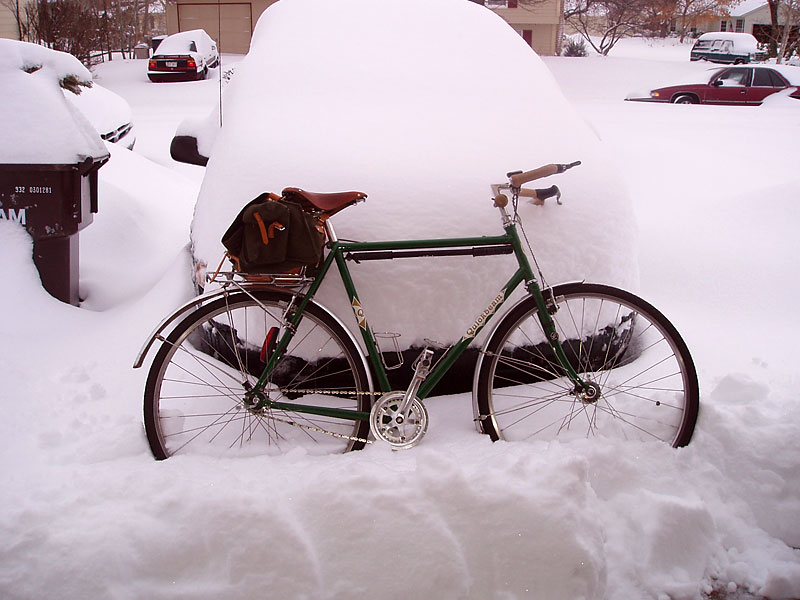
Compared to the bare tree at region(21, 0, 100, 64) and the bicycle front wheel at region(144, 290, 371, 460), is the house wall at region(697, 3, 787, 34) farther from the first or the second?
the bicycle front wheel at region(144, 290, 371, 460)

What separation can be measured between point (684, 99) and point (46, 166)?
14.9 meters

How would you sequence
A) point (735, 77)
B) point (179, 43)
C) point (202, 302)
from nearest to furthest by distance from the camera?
point (202, 302) < point (735, 77) < point (179, 43)

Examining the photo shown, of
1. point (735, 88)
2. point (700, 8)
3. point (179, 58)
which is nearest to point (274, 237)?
point (735, 88)

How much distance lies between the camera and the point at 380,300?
8.75ft

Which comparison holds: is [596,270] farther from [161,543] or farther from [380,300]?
[161,543]

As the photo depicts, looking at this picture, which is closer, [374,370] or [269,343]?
[269,343]

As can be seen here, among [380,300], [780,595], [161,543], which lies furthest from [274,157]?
[780,595]

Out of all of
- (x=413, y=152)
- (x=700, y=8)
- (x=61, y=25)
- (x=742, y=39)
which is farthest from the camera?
(x=700, y=8)

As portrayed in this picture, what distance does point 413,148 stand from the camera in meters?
2.83

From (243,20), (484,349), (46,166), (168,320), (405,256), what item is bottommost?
(484,349)

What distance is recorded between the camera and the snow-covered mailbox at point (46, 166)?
11.3 feet

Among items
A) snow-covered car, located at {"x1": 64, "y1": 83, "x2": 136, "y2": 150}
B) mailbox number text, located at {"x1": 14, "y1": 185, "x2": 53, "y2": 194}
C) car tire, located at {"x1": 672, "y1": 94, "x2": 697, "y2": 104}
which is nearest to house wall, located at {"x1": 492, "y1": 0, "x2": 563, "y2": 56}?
car tire, located at {"x1": 672, "y1": 94, "x2": 697, "y2": 104}

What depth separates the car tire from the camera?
15.4 meters

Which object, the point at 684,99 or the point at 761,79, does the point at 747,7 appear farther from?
the point at 684,99
